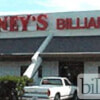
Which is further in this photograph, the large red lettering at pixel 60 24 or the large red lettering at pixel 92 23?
the large red lettering at pixel 60 24

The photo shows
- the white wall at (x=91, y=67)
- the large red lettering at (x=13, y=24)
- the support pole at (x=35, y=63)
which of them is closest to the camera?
the support pole at (x=35, y=63)

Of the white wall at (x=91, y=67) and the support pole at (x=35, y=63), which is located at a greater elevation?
the support pole at (x=35, y=63)

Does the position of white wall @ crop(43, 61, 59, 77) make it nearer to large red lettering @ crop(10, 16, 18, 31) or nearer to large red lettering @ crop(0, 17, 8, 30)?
large red lettering @ crop(10, 16, 18, 31)

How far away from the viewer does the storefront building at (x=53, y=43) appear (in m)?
27.4

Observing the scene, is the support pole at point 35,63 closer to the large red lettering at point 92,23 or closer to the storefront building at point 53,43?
the storefront building at point 53,43

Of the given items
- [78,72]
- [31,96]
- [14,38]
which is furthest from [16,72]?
[31,96]

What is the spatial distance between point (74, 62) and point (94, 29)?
3227mm

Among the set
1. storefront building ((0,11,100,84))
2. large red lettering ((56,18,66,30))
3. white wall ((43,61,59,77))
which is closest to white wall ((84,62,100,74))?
storefront building ((0,11,100,84))

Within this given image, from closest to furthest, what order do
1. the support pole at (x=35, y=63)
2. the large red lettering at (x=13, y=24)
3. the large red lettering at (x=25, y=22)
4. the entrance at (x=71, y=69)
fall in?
1. the support pole at (x=35, y=63)
2. the entrance at (x=71, y=69)
3. the large red lettering at (x=25, y=22)
4. the large red lettering at (x=13, y=24)

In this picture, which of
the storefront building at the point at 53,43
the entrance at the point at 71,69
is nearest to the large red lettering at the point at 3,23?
the storefront building at the point at 53,43

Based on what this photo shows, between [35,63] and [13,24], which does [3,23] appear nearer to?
[13,24]

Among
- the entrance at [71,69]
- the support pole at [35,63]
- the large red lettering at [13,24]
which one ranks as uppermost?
the large red lettering at [13,24]

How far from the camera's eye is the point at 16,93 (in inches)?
842

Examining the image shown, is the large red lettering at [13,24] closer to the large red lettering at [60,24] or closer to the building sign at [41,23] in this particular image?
the building sign at [41,23]
